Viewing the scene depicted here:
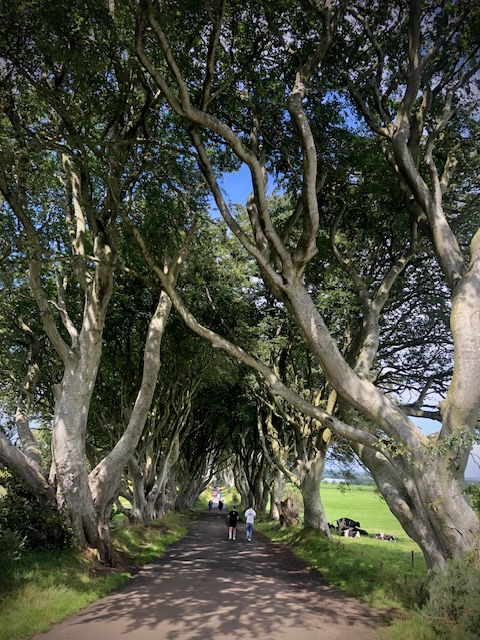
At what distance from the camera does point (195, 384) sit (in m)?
22.5

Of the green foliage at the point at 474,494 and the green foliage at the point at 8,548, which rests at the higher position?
the green foliage at the point at 474,494

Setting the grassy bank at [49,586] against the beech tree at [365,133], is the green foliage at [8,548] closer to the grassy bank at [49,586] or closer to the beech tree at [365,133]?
the grassy bank at [49,586]

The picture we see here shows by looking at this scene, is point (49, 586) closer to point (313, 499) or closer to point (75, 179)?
point (75, 179)

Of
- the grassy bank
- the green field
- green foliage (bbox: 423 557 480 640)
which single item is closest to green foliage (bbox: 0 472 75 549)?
the grassy bank

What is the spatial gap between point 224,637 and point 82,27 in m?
10.6

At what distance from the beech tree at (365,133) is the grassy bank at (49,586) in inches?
194

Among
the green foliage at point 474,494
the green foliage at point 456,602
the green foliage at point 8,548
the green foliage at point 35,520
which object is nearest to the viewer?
the green foliage at point 456,602

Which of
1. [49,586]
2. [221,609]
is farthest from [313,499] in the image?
[49,586]

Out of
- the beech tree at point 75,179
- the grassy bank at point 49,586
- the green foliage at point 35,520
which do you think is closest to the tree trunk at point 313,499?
the grassy bank at point 49,586

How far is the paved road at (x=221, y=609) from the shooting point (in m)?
6.62

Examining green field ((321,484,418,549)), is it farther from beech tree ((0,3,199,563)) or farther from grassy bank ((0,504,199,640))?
beech tree ((0,3,199,563))

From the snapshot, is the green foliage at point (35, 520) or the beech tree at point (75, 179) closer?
the beech tree at point (75, 179)

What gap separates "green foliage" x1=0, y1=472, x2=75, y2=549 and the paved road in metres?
1.76

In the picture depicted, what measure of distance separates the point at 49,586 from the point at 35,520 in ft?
6.76
